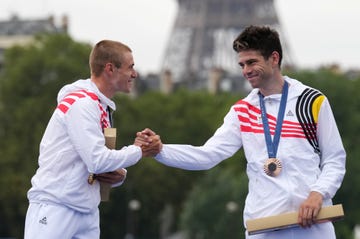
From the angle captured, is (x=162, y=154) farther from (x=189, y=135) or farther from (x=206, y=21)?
(x=206, y=21)

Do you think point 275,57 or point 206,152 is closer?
point 275,57

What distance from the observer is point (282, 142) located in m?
12.5

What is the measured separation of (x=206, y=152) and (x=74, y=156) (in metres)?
1.25

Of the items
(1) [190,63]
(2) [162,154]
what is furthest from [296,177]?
(1) [190,63]

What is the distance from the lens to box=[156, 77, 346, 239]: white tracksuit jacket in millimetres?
12469

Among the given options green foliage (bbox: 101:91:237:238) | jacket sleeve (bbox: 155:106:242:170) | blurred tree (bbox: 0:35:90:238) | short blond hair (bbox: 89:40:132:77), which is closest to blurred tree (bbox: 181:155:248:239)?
green foliage (bbox: 101:91:237:238)

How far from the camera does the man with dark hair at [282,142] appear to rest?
12.4m

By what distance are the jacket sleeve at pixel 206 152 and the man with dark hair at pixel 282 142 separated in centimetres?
12

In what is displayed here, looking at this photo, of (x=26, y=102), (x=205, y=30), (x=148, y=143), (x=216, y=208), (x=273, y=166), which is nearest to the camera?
(x=273, y=166)

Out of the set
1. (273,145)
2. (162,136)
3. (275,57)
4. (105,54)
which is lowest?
(273,145)

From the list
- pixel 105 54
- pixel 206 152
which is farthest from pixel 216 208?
pixel 105 54

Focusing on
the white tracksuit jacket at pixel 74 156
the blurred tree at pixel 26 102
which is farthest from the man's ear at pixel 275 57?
the blurred tree at pixel 26 102

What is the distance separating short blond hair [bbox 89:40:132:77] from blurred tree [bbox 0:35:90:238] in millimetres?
68007

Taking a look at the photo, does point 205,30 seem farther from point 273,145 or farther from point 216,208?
point 273,145
